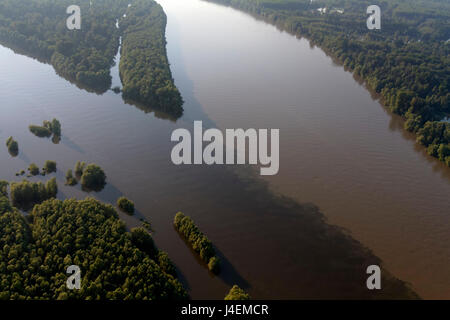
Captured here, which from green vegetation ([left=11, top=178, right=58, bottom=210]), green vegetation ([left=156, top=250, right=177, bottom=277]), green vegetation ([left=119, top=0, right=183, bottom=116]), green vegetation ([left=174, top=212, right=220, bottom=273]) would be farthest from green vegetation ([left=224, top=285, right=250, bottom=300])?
green vegetation ([left=119, top=0, right=183, bottom=116])

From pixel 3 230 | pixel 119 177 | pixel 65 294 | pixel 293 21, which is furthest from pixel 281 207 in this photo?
pixel 293 21

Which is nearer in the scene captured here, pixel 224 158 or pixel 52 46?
pixel 224 158

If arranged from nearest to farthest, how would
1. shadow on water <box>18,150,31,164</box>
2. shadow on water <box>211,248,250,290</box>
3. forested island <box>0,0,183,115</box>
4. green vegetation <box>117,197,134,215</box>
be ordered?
shadow on water <box>211,248,250,290</box> < green vegetation <box>117,197,134,215</box> < shadow on water <box>18,150,31,164</box> < forested island <box>0,0,183,115</box>

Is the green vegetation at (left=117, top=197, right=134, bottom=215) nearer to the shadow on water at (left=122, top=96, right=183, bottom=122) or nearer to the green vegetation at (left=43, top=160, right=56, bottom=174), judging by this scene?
the green vegetation at (left=43, top=160, right=56, bottom=174)

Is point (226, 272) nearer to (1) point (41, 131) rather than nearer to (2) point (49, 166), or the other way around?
(2) point (49, 166)

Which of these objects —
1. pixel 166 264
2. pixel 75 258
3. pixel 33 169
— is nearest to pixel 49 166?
pixel 33 169

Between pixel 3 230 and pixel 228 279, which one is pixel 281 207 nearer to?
pixel 228 279
